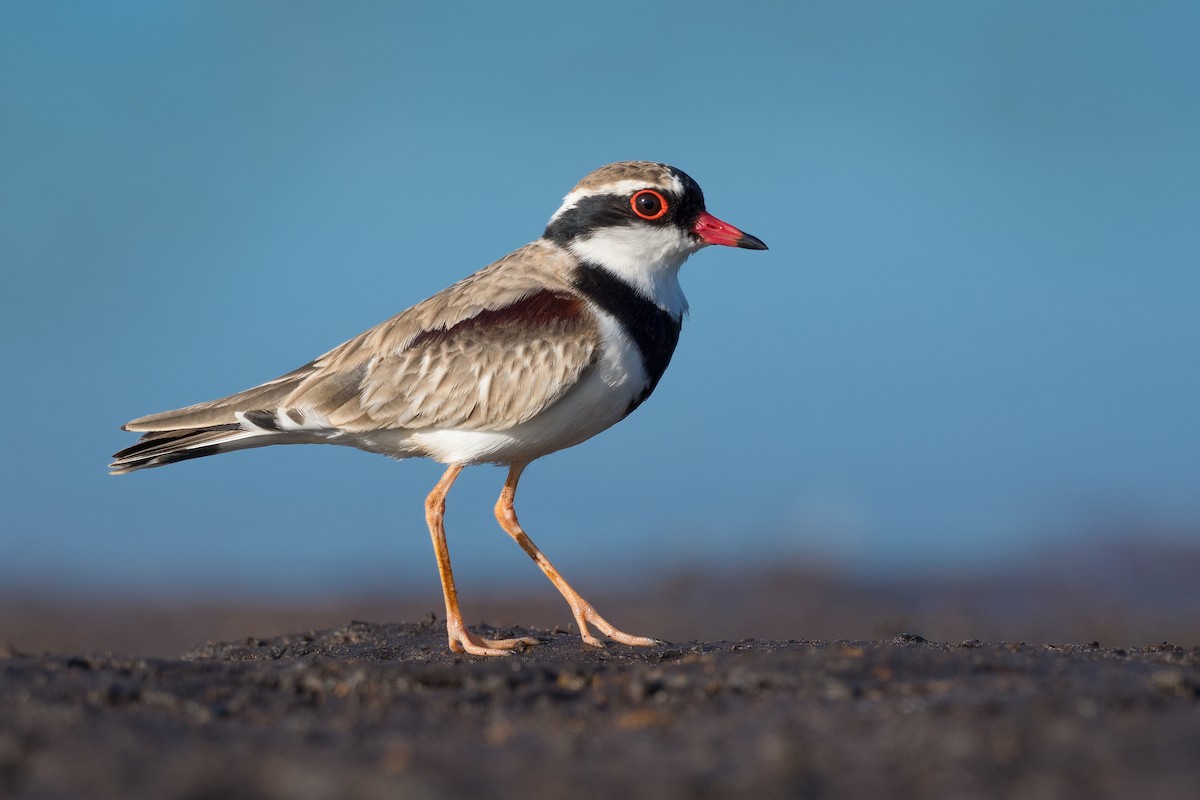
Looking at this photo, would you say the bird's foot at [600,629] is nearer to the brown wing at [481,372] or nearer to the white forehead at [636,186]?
the brown wing at [481,372]

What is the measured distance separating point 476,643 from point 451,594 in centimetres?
33

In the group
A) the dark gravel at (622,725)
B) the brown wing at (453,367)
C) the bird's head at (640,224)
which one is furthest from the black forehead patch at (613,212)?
the dark gravel at (622,725)

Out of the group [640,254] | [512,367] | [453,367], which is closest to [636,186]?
[640,254]

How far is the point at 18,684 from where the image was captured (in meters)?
5.24

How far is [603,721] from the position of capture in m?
4.71

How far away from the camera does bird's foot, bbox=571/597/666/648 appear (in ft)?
24.8

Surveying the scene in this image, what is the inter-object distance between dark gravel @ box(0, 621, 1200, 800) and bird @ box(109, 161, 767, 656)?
60.5 inches

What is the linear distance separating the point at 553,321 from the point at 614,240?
783mm

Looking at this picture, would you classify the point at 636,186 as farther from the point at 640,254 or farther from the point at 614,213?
the point at 640,254

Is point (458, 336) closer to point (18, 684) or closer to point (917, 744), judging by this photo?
point (18, 684)

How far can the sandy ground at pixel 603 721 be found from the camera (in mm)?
3617

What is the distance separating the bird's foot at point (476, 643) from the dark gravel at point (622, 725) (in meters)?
0.67

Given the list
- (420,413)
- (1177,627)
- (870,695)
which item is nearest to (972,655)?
(870,695)

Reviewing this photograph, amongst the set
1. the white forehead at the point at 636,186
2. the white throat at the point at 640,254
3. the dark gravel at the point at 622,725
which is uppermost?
the white forehead at the point at 636,186
